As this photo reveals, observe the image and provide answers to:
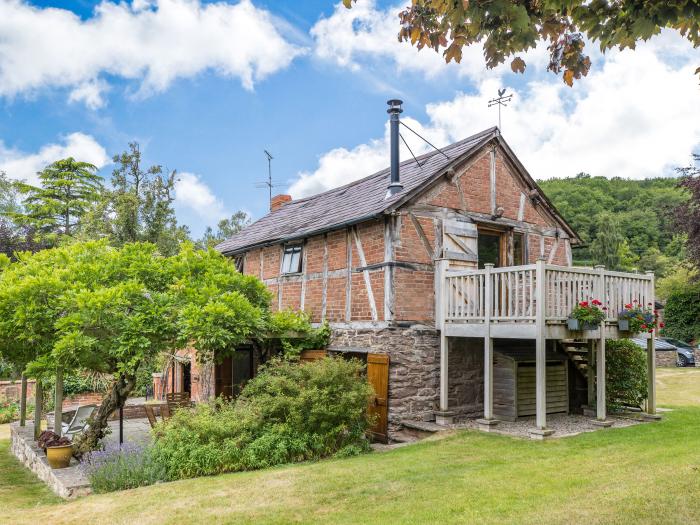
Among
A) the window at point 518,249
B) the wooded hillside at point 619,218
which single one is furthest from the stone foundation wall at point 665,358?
the wooded hillside at point 619,218

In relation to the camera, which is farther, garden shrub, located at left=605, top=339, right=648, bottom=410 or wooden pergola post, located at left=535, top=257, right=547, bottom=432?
garden shrub, located at left=605, top=339, right=648, bottom=410

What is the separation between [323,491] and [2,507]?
16.6 feet

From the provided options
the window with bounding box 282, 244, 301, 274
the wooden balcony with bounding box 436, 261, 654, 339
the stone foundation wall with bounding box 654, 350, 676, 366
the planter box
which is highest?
the window with bounding box 282, 244, 301, 274

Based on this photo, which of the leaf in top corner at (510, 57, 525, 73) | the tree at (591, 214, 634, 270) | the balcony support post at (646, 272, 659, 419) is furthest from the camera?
the tree at (591, 214, 634, 270)

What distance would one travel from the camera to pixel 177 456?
8.62 m

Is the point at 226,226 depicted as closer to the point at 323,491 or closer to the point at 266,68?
the point at 266,68

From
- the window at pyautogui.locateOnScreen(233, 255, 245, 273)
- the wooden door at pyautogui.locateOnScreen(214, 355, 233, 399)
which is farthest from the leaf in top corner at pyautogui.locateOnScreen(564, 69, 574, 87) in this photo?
the window at pyautogui.locateOnScreen(233, 255, 245, 273)

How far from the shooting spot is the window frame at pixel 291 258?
13.8 metres

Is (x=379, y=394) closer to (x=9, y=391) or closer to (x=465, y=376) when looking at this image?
(x=465, y=376)

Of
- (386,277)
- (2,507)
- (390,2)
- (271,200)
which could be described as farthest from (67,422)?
(390,2)

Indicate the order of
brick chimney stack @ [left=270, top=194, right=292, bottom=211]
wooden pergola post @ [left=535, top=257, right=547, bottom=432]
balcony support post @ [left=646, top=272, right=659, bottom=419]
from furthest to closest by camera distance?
brick chimney stack @ [left=270, top=194, right=292, bottom=211]
balcony support post @ [left=646, top=272, right=659, bottom=419]
wooden pergola post @ [left=535, top=257, right=547, bottom=432]

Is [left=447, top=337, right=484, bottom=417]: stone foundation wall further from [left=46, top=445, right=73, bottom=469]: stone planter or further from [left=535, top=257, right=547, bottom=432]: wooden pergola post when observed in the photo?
[left=46, top=445, right=73, bottom=469]: stone planter

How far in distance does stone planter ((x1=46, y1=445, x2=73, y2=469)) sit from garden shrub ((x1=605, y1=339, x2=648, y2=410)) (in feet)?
35.8

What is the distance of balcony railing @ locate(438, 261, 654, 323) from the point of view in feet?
31.7
